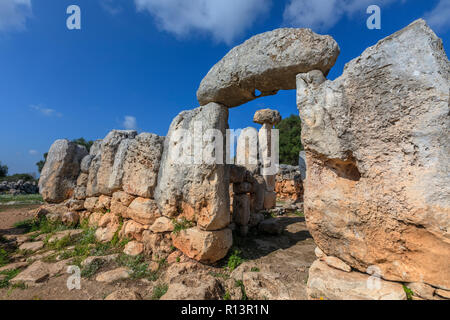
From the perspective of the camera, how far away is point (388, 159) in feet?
5.64

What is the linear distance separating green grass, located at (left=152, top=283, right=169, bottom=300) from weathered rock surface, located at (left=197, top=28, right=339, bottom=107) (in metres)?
2.76

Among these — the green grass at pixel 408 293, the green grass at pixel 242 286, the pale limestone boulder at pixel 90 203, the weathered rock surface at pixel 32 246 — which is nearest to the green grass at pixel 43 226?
the weathered rock surface at pixel 32 246

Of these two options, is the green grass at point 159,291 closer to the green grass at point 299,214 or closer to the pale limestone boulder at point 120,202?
the pale limestone boulder at point 120,202

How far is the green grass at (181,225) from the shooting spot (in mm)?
3286

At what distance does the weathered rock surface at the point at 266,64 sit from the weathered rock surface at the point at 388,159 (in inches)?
20.2

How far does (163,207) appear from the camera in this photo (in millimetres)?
3482

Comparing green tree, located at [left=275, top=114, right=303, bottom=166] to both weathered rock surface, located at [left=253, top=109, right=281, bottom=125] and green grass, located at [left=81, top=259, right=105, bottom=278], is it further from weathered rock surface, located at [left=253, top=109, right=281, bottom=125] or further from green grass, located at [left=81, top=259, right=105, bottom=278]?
green grass, located at [left=81, top=259, right=105, bottom=278]

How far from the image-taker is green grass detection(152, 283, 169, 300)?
2478 millimetres

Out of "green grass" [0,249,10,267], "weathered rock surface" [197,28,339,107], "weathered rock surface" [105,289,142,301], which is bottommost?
"green grass" [0,249,10,267]

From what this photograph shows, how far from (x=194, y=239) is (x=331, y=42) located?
309cm

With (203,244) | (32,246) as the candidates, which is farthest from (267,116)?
(32,246)

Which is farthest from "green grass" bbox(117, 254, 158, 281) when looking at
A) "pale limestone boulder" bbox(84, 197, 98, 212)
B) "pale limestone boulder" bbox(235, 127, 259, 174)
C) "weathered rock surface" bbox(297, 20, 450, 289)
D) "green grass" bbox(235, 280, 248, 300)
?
"pale limestone boulder" bbox(235, 127, 259, 174)

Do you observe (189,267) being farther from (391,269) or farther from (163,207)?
(391,269)
